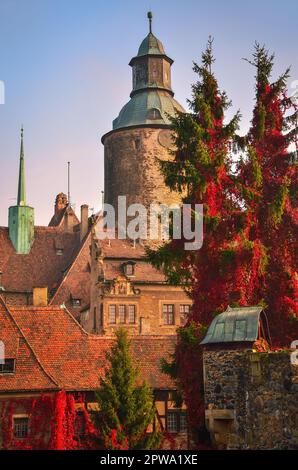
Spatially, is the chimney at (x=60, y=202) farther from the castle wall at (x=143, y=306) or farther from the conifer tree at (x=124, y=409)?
the conifer tree at (x=124, y=409)

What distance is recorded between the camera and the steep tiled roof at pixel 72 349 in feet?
104

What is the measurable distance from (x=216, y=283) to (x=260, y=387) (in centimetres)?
867

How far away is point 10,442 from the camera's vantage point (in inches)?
1153

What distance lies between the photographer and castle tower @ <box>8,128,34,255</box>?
56.3m

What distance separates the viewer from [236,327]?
71.6 feet

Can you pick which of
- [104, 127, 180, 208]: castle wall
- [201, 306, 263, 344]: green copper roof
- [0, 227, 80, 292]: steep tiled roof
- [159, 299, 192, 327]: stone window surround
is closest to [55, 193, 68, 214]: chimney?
[0, 227, 80, 292]: steep tiled roof

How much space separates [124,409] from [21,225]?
31337 mm

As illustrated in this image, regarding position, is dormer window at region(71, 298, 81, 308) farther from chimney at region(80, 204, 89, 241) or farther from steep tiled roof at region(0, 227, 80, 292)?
chimney at region(80, 204, 89, 241)

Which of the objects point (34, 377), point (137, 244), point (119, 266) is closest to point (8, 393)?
point (34, 377)

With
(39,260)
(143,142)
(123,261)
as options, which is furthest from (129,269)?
(143,142)

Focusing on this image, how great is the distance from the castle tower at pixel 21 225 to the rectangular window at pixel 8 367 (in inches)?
999

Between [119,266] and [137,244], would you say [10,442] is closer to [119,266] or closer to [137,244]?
[119,266]

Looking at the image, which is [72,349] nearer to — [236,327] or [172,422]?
[172,422]

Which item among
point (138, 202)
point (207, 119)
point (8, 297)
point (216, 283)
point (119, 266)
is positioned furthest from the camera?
point (138, 202)
